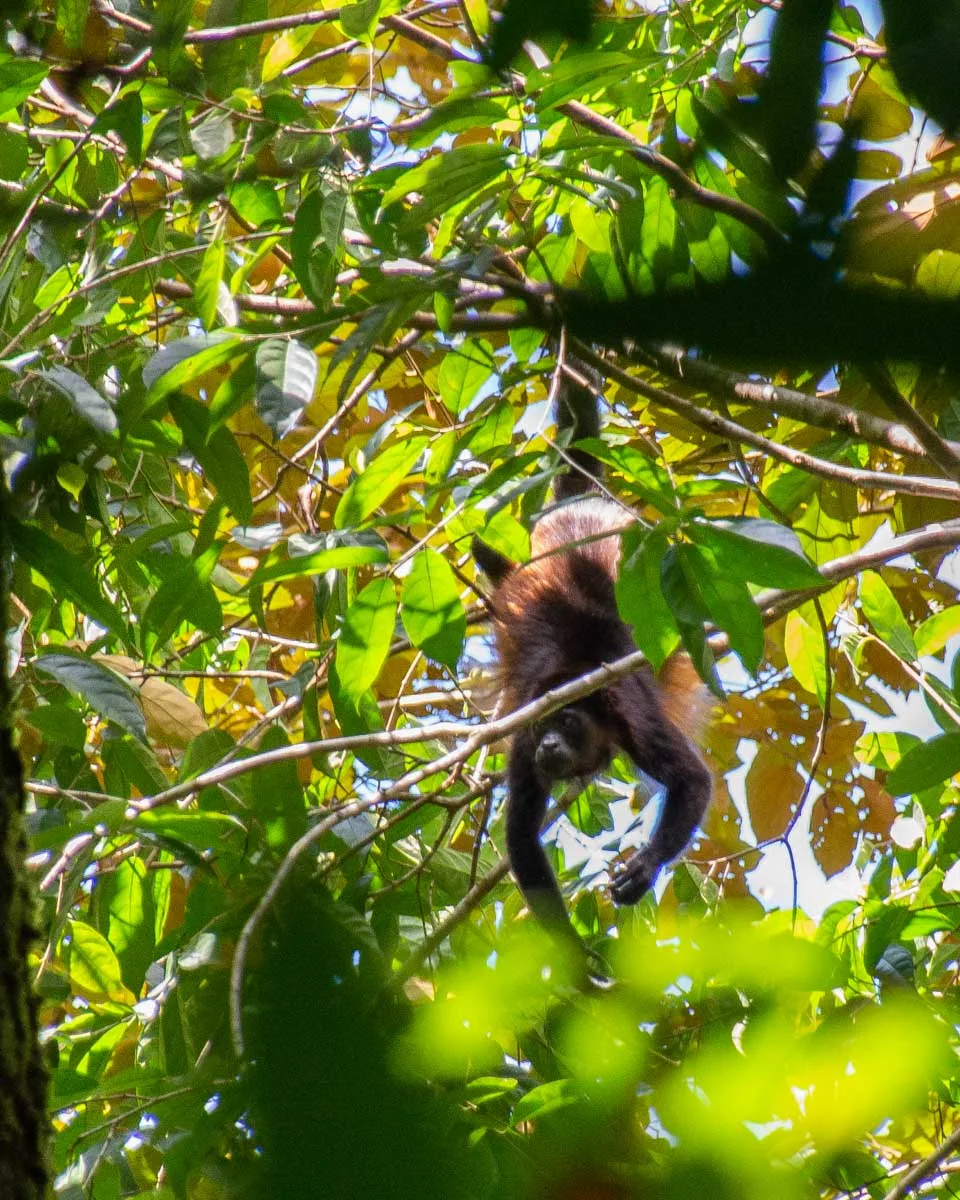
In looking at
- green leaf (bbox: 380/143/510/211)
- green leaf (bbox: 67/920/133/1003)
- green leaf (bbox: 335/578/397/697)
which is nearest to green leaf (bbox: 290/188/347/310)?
green leaf (bbox: 380/143/510/211)

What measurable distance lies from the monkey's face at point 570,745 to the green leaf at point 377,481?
2390 mm

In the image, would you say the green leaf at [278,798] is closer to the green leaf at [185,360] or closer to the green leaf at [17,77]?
the green leaf at [185,360]

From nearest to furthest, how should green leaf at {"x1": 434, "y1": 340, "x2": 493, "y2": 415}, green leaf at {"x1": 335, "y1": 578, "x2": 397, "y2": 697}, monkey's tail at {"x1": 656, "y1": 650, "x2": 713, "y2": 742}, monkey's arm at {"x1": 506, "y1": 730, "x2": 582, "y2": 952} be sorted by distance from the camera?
green leaf at {"x1": 335, "y1": 578, "x2": 397, "y2": 697} → green leaf at {"x1": 434, "y1": 340, "x2": 493, "y2": 415} → monkey's arm at {"x1": 506, "y1": 730, "x2": 582, "y2": 952} → monkey's tail at {"x1": 656, "y1": 650, "x2": 713, "y2": 742}

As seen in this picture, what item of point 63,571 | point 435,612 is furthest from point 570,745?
point 63,571

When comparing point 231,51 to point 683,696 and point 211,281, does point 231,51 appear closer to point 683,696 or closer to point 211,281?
point 211,281

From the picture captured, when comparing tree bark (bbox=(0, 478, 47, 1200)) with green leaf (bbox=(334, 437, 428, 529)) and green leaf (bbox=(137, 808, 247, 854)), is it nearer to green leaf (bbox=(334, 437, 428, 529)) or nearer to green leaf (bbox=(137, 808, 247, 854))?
green leaf (bbox=(137, 808, 247, 854))

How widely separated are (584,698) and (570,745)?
0.62ft

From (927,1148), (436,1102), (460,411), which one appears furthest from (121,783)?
(436,1102)

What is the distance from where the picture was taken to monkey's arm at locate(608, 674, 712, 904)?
4.19 metres

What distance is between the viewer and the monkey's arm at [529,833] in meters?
3.78

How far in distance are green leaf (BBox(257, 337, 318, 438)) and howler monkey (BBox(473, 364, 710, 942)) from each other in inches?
72.1

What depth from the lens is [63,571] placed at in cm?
178

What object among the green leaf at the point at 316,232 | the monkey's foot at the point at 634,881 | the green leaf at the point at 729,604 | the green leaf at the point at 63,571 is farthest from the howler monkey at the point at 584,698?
the green leaf at the point at 63,571

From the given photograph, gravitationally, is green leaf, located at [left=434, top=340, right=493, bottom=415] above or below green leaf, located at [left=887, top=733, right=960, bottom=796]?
above
